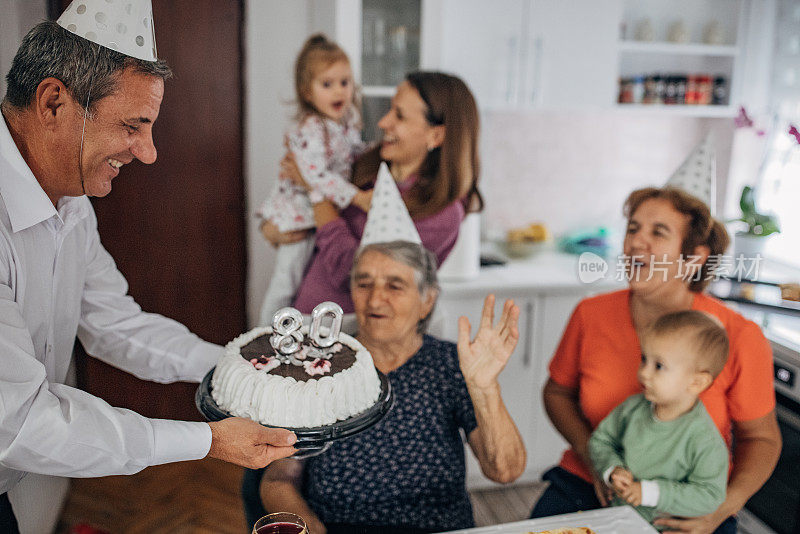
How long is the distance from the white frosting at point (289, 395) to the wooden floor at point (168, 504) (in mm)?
1153

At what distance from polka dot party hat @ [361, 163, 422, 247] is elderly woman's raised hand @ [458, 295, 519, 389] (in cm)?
33

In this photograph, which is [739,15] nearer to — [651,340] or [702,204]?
[702,204]

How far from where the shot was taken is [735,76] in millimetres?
2592

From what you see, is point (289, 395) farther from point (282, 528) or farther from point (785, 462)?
point (785, 462)

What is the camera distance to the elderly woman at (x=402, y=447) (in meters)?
1.34

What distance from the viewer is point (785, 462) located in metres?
1.83

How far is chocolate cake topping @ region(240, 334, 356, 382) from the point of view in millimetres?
1068

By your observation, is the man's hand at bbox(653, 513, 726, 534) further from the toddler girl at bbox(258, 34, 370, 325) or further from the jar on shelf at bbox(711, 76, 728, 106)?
the jar on shelf at bbox(711, 76, 728, 106)

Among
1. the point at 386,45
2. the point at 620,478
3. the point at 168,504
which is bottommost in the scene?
the point at 168,504

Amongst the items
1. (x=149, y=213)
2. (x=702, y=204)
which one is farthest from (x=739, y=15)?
(x=149, y=213)

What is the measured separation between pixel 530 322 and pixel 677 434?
1031 millimetres

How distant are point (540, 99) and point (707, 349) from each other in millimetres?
1283

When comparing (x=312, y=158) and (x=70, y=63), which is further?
(x=312, y=158)

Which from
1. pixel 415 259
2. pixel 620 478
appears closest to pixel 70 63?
pixel 415 259
